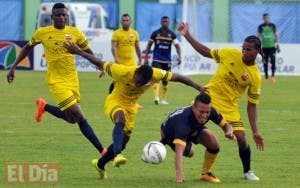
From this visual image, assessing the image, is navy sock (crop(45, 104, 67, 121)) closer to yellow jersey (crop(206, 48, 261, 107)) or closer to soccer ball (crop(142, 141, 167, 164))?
yellow jersey (crop(206, 48, 261, 107))

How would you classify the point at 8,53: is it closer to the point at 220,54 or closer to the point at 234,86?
the point at 220,54

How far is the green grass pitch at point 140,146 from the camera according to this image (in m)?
12.1

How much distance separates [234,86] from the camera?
40.2ft

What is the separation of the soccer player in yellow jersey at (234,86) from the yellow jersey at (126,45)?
10.9 metres

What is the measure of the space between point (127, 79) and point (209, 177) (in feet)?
5.40

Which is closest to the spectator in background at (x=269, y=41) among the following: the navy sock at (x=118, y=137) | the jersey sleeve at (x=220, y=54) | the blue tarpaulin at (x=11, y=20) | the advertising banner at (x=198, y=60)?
the advertising banner at (x=198, y=60)

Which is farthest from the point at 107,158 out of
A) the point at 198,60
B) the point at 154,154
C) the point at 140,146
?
the point at 198,60

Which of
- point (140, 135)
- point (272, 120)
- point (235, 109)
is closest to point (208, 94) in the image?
point (235, 109)

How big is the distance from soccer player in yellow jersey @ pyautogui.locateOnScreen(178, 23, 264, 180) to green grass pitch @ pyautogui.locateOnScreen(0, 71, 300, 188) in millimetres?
518

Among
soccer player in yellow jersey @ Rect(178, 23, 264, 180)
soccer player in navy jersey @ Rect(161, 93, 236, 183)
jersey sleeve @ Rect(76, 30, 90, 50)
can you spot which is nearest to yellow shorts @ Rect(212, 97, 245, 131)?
soccer player in yellow jersey @ Rect(178, 23, 264, 180)

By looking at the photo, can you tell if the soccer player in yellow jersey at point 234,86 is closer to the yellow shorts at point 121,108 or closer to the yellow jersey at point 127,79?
the yellow jersey at point 127,79

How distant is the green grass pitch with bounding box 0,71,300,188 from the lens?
39.6ft

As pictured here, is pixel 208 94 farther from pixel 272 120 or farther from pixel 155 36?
pixel 155 36

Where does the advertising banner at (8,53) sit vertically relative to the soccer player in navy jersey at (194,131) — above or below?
below
